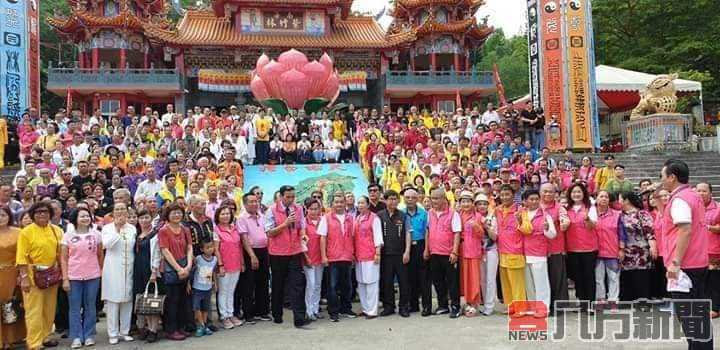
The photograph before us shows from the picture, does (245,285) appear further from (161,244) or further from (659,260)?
(659,260)

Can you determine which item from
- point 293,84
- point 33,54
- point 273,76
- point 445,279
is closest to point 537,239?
point 445,279

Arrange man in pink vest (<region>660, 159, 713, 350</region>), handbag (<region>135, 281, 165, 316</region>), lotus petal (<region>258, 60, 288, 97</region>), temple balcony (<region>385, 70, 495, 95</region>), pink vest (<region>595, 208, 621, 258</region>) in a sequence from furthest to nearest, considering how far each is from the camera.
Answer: temple balcony (<region>385, 70, 495, 95</region>) < lotus petal (<region>258, 60, 288, 97</region>) < pink vest (<region>595, 208, 621, 258</region>) < handbag (<region>135, 281, 165, 316</region>) < man in pink vest (<region>660, 159, 713, 350</region>)

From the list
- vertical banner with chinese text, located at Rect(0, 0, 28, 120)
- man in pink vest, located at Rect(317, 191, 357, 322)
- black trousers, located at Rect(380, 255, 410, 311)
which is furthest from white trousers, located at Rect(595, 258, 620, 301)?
vertical banner with chinese text, located at Rect(0, 0, 28, 120)

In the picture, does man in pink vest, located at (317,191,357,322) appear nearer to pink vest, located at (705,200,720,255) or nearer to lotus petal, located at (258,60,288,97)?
pink vest, located at (705,200,720,255)

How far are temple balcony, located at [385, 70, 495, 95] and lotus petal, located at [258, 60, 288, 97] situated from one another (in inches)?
286

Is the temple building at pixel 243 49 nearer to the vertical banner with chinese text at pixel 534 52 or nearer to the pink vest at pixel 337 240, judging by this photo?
the vertical banner with chinese text at pixel 534 52

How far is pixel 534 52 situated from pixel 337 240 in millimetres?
11388

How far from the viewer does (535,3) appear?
617 inches

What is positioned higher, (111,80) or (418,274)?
(111,80)

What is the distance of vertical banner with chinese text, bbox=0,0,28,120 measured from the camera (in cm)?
1402

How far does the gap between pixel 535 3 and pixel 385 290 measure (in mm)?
11900

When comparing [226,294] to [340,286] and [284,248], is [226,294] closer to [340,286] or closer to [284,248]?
[284,248]

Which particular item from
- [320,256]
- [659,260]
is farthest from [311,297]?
[659,260]

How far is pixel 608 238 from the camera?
6.07 m
